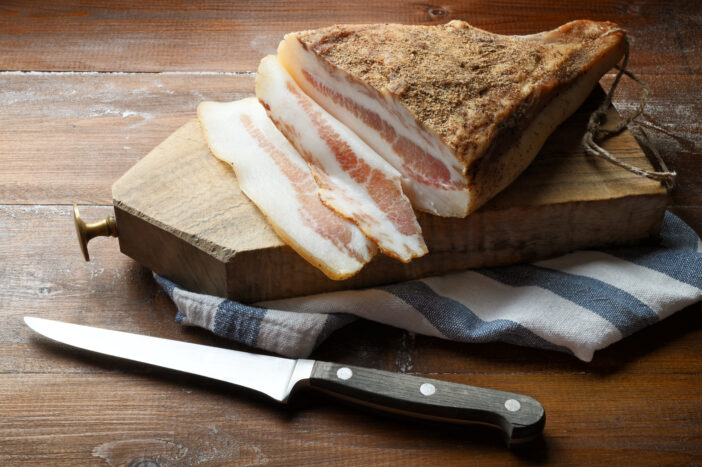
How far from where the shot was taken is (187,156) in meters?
1.85

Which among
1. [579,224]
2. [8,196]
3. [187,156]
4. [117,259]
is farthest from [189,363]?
[579,224]

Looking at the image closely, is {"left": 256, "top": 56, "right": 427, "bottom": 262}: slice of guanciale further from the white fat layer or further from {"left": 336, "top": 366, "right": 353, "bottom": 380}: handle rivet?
{"left": 336, "top": 366, "right": 353, "bottom": 380}: handle rivet

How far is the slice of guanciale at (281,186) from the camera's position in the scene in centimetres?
163

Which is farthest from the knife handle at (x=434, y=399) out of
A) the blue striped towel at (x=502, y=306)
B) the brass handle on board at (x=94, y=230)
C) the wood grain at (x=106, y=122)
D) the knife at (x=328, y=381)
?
the wood grain at (x=106, y=122)

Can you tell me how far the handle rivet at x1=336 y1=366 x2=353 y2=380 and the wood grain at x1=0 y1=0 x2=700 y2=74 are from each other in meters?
1.11

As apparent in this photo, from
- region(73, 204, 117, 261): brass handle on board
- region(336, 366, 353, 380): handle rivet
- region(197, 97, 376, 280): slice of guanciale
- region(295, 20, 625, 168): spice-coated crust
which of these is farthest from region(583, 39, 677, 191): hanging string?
region(73, 204, 117, 261): brass handle on board

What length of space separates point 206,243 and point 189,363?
→ 0.23 metres

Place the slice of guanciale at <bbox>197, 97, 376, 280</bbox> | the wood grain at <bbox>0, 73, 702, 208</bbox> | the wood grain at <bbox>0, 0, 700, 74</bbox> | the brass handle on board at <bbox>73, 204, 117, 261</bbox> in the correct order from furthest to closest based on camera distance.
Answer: the wood grain at <bbox>0, 0, 700, 74</bbox> < the wood grain at <bbox>0, 73, 702, 208</bbox> < the brass handle on board at <bbox>73, 204, 117, 261</bbox> < the slice of guanciale at <bbox>197, 97, 376, 280</bbox>

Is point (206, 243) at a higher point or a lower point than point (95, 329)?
higher

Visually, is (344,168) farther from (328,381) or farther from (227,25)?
(227,25)

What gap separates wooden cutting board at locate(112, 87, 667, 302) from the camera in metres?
1.67

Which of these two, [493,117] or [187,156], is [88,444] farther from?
[493,117]

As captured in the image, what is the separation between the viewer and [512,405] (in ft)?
4.82

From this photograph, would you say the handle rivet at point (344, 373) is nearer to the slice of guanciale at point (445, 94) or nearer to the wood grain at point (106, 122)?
the slice of guanciale at point (445, 94)
